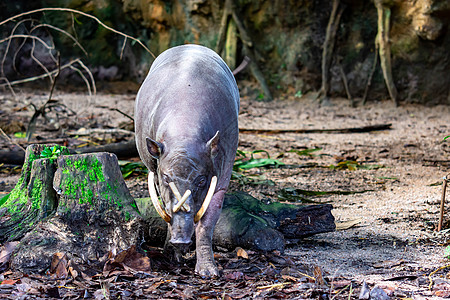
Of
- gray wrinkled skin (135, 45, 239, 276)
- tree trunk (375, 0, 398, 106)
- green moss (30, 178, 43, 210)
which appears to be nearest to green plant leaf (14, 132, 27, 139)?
gray wrinkled skin (135, 45, 239, 276)

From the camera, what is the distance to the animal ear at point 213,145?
304 cm

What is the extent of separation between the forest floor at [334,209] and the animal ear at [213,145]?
0.71 metres

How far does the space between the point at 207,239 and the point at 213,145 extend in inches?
24.6

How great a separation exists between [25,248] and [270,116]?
7.44m

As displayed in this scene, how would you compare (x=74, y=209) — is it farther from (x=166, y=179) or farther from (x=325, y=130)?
(x=325, y=130)

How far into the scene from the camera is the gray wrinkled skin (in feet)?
9.70

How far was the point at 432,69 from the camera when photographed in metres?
10.5

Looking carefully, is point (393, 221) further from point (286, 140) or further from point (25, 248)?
point (286, 140)

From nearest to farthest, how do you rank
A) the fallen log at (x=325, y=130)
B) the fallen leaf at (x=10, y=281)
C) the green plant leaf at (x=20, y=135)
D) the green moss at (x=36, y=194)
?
the fallen leaf at (x=10, y=281), the green moss at (x=36, y=194), the green plant leaf at (x=20, y=135), the fallen log at (x=325, y=130)

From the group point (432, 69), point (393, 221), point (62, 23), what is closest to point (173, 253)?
point (393, 221)

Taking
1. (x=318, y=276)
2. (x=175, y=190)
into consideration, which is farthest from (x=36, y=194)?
(x=318, y=276)

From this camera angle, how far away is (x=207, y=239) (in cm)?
328

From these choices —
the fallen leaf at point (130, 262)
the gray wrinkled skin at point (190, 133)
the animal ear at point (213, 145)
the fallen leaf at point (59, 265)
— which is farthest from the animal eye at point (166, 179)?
the fallen leaf at point (59, 265)

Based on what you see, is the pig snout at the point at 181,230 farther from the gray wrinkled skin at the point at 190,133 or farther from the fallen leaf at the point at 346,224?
the fallen leaf at the point at 346,224
